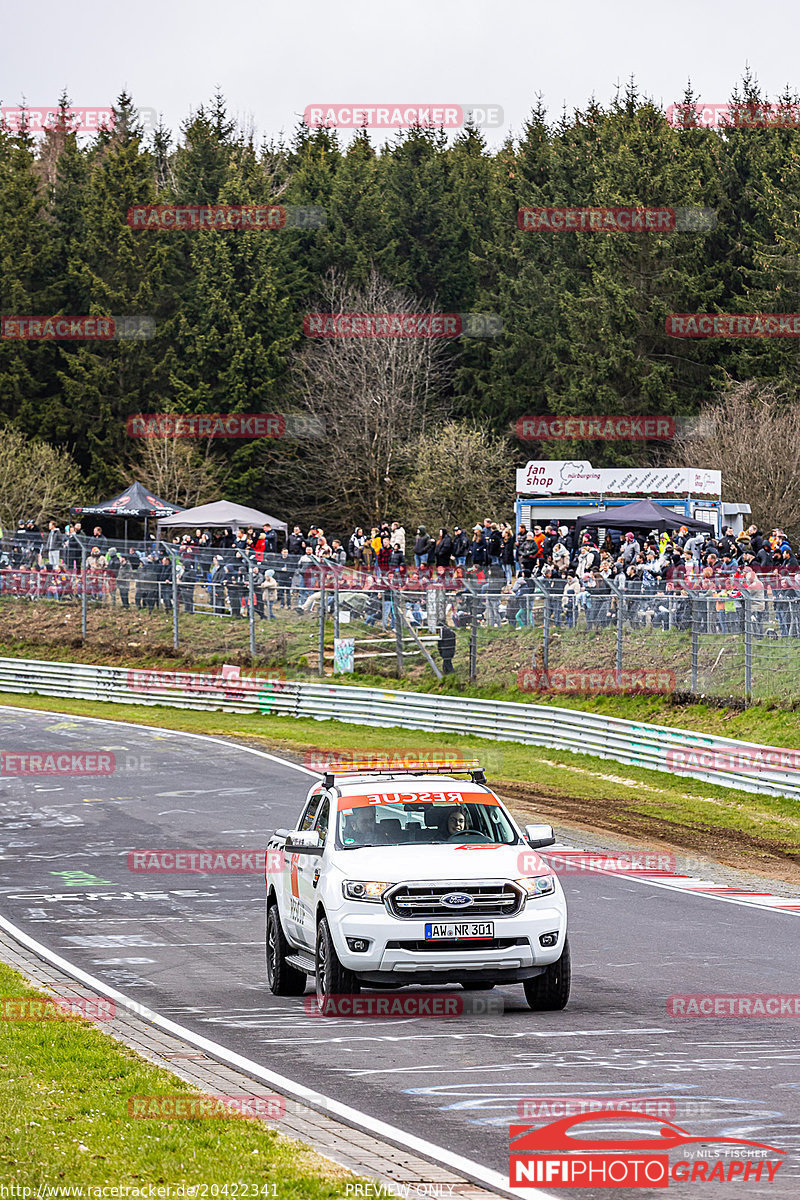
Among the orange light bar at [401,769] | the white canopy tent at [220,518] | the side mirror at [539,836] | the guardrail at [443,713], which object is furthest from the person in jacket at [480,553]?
the side mirror at [539,836]

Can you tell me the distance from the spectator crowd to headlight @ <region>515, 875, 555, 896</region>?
48.6 ft

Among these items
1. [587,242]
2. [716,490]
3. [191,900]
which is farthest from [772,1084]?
[587,242]

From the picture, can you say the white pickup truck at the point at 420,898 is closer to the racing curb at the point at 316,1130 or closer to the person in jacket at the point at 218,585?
the racing curb at the point at 316,1130

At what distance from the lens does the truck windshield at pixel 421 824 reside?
39.2ft

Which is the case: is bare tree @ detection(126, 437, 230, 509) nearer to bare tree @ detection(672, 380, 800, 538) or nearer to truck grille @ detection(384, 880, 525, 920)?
bare tree @ detection(672, 380, 800, 538)

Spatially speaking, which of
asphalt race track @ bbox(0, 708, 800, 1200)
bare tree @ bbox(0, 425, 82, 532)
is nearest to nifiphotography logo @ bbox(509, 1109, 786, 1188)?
asphalt race track @ bbox(0, 708, 800, 1200)

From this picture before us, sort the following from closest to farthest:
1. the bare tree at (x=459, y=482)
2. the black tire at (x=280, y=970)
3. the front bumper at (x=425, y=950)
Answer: the front bumper at (x=425, y=950) → the black tire at (x=280, y=970) → the bare tree at (x=459, y=482)

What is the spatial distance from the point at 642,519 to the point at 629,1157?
31.0 metres

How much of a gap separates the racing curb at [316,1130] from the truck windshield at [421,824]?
207cm

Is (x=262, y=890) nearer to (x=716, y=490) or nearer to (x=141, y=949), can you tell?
(x=141, y=949)

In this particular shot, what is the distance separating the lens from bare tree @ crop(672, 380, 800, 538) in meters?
52.2

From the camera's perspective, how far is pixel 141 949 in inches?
589

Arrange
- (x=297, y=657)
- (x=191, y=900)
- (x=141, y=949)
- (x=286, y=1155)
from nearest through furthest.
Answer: (x=286, y=1155), (x=141, y=949), (x=191, y=900), (x=297, y=657)

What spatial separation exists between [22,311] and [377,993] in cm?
6506
